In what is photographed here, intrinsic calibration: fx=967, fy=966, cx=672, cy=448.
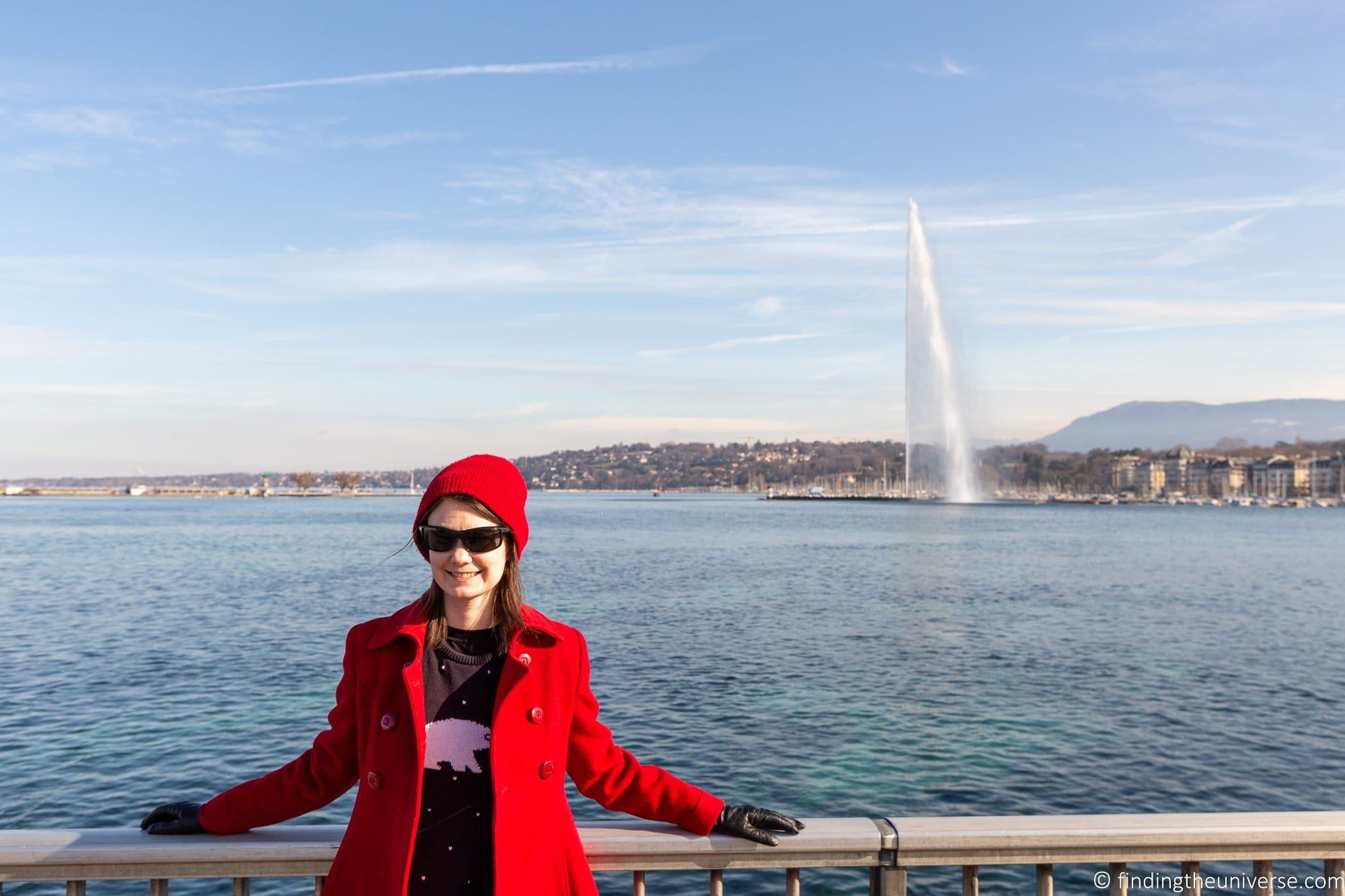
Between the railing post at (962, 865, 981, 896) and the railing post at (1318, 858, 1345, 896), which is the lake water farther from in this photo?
the railing post at (1318, 858, 1345, 896)

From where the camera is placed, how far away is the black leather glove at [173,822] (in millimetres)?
2979

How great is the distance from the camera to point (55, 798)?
13.2 metres

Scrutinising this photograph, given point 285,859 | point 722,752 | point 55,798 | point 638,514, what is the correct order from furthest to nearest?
1. point 638,514
2. point 722,752
3. point 55,798
4. point 285,859

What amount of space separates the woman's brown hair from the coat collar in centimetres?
2

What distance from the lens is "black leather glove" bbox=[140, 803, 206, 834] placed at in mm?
2979

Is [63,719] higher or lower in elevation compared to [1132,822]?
lower

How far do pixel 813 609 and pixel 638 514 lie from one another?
107m

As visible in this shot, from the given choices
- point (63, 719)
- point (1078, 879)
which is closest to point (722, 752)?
point (1078, 879)

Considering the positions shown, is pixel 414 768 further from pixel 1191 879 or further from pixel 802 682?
pixel 802 682

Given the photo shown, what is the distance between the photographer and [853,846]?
3084mm

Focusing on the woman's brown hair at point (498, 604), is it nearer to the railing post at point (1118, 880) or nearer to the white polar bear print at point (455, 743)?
the white polar bear print at point (455, 743)

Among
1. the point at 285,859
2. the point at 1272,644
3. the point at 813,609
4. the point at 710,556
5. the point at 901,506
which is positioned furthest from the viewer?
the point at 901,506

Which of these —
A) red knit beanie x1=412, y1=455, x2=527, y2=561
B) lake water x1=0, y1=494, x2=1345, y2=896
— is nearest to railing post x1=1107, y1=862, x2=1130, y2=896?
red knit beanie x1=412, y1=455, x2=527, y2=561

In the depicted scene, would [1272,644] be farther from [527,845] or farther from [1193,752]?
[527,845]
